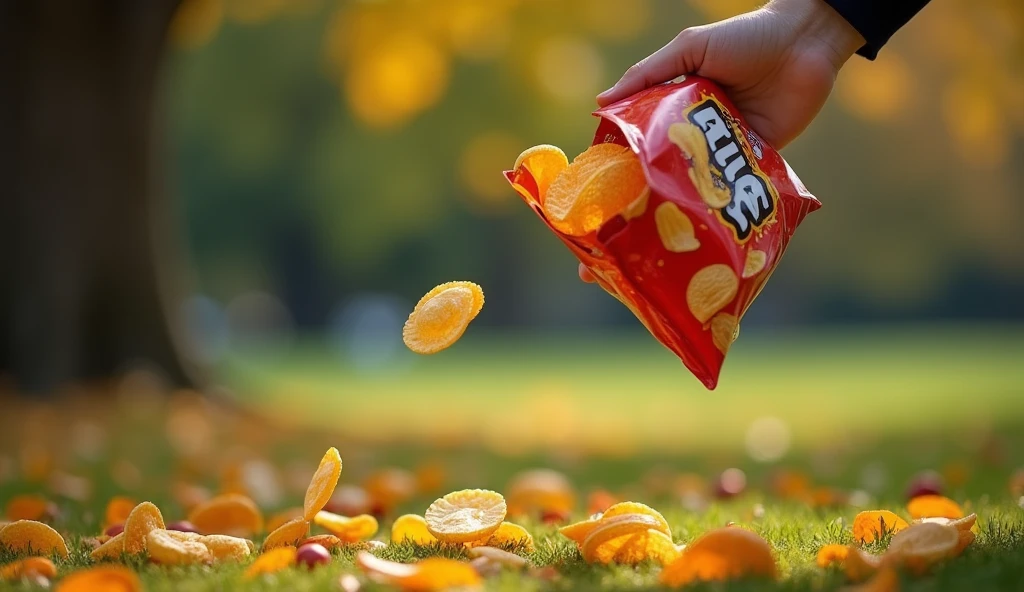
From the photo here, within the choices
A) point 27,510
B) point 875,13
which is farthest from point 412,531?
point 875,13

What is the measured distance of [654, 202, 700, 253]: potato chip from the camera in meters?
2.28

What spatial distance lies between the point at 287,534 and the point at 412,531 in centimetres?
35

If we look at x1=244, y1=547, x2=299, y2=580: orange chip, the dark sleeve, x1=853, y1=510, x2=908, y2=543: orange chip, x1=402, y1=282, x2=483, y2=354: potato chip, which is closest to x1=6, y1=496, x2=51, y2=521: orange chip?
x1=244, y1=547, x2=299, y2=580: orange chip

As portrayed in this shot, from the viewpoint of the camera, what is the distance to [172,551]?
7.67 feet

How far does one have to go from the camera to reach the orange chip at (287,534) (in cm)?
251

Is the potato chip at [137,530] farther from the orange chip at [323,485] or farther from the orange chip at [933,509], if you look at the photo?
the orange chip at [933,509]

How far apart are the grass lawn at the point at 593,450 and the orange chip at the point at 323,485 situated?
0.42 feet

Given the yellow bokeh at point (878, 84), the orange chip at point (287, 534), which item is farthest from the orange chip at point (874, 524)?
the yellow bokeh at point (878, 84)

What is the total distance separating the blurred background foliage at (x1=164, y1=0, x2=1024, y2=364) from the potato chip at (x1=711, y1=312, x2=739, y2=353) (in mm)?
6220

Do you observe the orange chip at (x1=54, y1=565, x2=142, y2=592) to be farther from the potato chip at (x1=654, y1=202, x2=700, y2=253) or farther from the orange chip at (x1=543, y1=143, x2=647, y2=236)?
the potato chip at (x1=654, y1=202, x2=700, y2=253)

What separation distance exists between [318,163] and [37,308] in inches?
703

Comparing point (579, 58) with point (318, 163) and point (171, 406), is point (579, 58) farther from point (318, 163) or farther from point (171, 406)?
point (318, 163)

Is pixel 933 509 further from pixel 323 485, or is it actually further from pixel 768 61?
pixel 323 485

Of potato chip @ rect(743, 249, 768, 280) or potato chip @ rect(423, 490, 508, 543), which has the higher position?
potato chip @ rect(743, 249, 768, 280)
